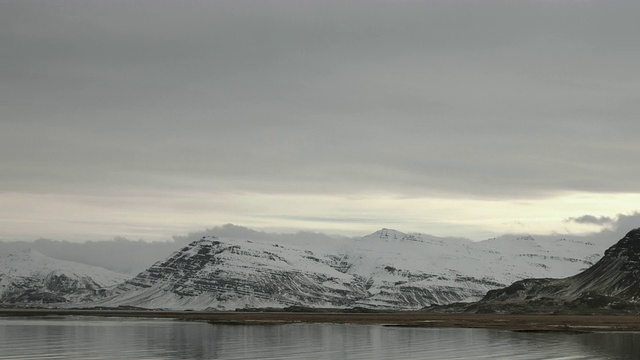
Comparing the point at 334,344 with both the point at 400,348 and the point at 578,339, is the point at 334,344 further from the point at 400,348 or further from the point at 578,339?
the point at 578,339

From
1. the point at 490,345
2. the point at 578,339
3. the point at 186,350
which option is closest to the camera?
the point at 186,350

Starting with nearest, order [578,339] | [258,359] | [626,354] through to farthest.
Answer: [258,359]
[626,354]
[578,339]

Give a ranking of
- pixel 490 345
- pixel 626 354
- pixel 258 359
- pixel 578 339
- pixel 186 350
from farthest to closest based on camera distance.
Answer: pixel 578 339
pixel 490 345
pixel 186 350
pixel 626 354
pixel 258 359

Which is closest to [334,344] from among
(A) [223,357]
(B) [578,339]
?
(A) [223,357]

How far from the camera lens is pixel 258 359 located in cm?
9769

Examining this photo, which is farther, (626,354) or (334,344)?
(334,344)

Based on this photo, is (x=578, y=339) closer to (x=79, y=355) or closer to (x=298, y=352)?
(x=298, y=352)

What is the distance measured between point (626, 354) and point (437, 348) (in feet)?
85.2

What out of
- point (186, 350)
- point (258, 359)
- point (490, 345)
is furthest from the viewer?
point (490, 345)

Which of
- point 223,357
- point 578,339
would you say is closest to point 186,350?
point 223,357

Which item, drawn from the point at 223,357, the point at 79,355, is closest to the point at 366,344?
the point at 223,357

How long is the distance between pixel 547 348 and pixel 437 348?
1514 cm

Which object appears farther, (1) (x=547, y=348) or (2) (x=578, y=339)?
(2) (x=578, y=339)

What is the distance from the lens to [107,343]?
419 ft
